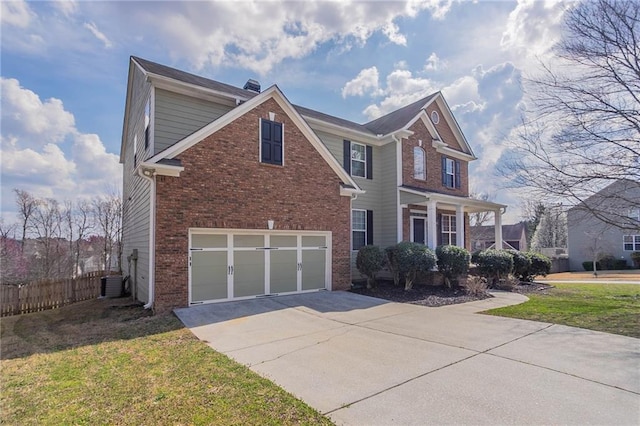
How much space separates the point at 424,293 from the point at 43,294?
13.0m

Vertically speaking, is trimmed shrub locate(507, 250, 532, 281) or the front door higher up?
the front door

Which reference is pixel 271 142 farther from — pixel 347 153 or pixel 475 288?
pixel 475 288

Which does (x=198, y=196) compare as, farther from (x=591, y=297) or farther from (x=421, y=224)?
(x=591, y=297)

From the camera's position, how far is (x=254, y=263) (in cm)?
1049

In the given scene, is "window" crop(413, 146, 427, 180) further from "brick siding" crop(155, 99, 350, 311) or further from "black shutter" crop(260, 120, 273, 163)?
"black shutter" crop(260, 120, 273, 163)

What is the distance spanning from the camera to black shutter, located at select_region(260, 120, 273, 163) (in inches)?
422

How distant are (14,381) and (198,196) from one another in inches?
214

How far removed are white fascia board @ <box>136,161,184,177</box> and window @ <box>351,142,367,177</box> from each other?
28.4ft

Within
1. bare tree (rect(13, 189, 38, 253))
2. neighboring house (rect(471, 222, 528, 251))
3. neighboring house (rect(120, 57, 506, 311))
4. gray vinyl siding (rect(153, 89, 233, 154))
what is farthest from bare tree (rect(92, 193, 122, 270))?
neighboring house (rect(471, 222, 528, 251))

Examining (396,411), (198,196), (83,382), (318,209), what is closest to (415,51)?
(318,209)

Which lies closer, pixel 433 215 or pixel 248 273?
pixel 248 273

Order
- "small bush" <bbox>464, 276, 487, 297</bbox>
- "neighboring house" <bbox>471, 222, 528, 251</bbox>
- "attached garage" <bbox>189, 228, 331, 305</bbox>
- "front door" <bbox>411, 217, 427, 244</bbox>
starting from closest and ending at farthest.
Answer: "attached garage" <bbox>189, 228, 331, 305</bbox>
"small bush" <bbox>464, 276, 487, 297</bbox>
"front door" <bbox>411, 217, 427, 244</bbox>
"neighboring house" <bbox>471, 222, 528, 251</bbox>

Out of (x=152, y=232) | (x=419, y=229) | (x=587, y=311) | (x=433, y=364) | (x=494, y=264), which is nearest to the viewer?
(x=433, y=364)

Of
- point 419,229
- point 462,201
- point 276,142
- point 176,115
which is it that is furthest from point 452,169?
point 176,115
